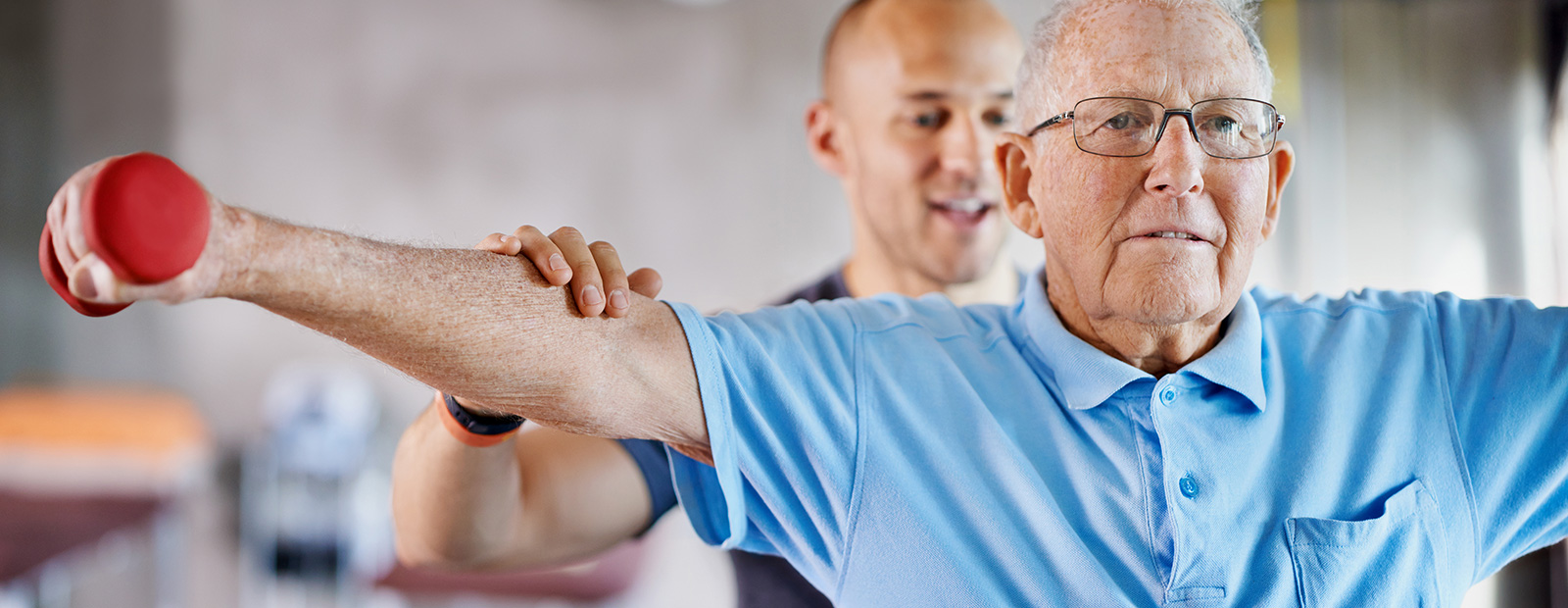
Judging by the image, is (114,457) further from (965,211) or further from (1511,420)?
(1511,420)

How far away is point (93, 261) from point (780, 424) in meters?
0.61

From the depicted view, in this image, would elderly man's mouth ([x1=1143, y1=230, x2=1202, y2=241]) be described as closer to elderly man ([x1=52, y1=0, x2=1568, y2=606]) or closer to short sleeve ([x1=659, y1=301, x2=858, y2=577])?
elderly man ([x1=52, y1=0, x2=1568, y2=606])

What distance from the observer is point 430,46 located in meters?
4.67

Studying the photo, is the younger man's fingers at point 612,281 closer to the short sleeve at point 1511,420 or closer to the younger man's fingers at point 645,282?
the younger man's fingers at point 645,282

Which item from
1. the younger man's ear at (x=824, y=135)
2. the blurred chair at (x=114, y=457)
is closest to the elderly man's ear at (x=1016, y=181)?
the younger man's ear at (x=824, y=135)

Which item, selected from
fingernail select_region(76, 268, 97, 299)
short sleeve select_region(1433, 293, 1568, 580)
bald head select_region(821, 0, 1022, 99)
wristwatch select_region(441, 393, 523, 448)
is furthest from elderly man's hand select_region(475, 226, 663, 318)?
bald head select_region(821, 0, 1022, 99)

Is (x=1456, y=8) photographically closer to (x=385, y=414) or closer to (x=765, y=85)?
(x=765, y=85)

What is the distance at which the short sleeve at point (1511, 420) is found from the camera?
1.13 m

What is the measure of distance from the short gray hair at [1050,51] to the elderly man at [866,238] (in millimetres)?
150

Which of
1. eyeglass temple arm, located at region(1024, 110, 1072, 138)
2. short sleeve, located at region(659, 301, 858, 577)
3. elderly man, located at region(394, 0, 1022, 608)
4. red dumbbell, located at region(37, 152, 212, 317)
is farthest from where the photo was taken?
elderly man, located at region(394, 0, 1022, 608)

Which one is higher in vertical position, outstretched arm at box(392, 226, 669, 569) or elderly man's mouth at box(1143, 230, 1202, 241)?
elderly man's mouth at box(1143, 230, 1202, 241)

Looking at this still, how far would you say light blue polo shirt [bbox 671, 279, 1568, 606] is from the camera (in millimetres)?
1060

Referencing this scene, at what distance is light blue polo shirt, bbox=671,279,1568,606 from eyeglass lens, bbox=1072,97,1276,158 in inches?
7.8

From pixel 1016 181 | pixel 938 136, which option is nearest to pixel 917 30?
pixel 938 136
